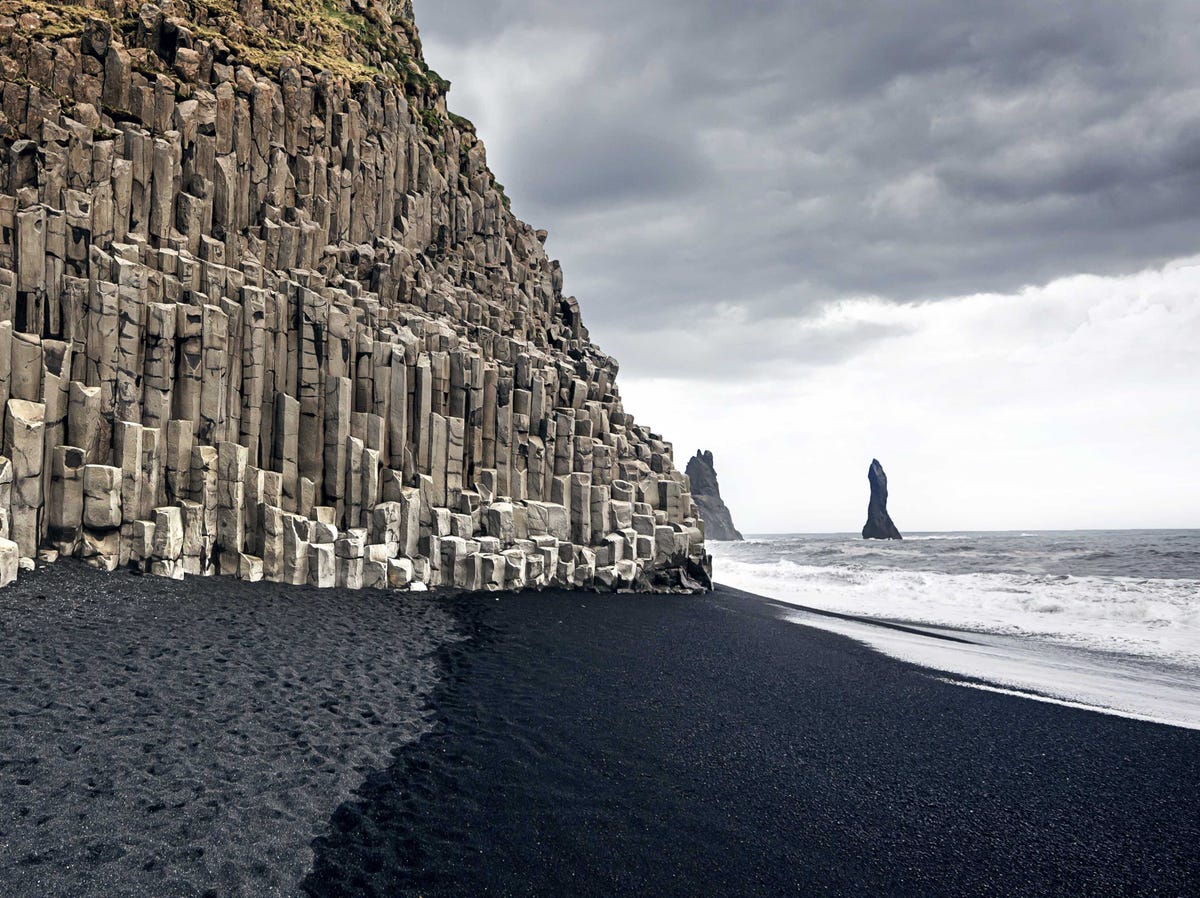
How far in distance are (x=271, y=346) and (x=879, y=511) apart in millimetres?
134529

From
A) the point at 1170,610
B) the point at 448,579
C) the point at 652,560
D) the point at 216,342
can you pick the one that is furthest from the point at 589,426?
the point at 1170,610

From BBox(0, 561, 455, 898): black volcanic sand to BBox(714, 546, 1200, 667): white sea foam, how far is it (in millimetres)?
19772

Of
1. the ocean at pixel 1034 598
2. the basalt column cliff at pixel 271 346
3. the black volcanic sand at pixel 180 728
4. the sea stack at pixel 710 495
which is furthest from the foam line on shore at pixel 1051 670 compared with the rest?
the sea stack at pixel 710 495

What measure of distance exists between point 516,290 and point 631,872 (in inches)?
1091

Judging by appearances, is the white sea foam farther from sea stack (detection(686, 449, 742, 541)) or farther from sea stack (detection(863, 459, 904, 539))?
sea stack (detection(863, 459, 904, 539))

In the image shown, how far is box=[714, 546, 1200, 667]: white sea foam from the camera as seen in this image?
Answer: 19.7m

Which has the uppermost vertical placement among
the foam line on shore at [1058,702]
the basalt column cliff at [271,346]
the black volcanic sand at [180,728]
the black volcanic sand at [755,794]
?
the basalt column cliff at [271,346]

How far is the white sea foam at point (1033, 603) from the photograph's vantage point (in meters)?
19.7

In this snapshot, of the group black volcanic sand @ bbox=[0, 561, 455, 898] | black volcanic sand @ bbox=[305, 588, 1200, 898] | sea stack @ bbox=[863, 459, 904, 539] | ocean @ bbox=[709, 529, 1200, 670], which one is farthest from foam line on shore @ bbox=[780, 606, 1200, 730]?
sea stack @ bbox=[863, 459, 904, 539]

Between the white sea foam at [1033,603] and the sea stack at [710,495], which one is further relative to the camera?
the sea stack at [710,495]

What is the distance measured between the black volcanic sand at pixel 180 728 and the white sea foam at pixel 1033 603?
1977cm

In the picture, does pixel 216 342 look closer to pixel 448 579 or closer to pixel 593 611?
pixel 448 579

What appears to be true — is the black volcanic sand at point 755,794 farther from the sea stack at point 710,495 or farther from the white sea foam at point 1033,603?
the sea stack at point 710,495

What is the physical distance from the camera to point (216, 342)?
57.0 feet
